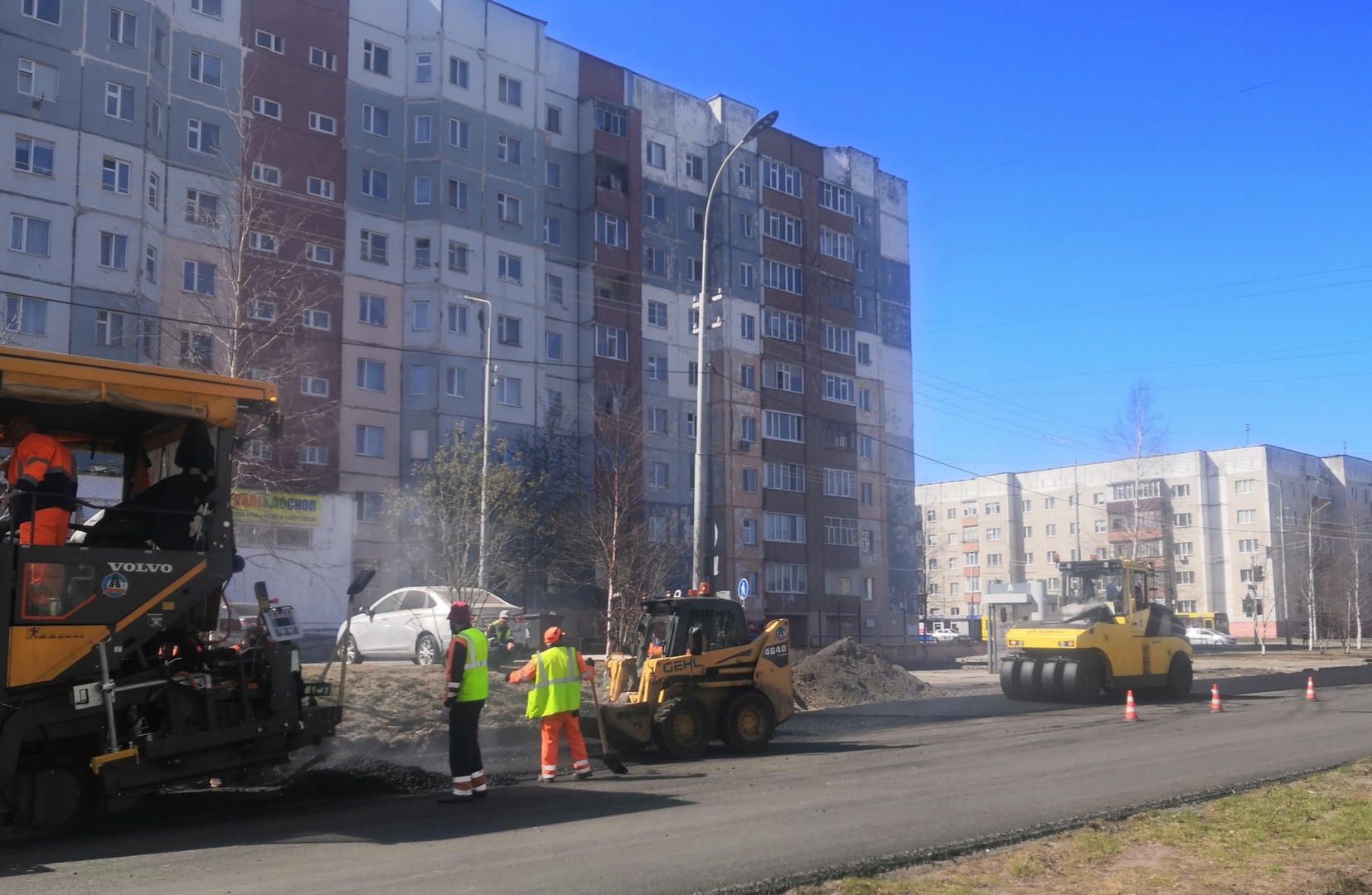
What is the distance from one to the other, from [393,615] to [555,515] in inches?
801

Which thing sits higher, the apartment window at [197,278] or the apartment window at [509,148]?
the apartment window at [509,148]

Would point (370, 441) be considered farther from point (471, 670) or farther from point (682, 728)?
point (471, 670)

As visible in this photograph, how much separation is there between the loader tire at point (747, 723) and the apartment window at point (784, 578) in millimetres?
40290

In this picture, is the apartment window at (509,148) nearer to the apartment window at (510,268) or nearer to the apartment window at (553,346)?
the apartment window at (510,268)

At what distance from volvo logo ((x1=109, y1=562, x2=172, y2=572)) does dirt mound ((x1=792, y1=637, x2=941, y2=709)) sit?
16.0m

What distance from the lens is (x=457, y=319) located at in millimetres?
47469

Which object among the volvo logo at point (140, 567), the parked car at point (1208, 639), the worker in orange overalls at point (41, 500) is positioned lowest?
the parked car at point (1208, 639)

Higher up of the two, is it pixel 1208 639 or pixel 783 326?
pixel 783 326

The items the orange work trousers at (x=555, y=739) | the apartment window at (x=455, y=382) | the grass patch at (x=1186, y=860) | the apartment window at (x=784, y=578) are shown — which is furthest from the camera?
the apartment window at (x=784, y=578)

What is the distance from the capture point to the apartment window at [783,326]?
58750 mm

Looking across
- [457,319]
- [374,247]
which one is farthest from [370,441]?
[374,247]

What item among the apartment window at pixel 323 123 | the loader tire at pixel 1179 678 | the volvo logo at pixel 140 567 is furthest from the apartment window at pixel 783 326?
the volvo logo at pixel 140 567

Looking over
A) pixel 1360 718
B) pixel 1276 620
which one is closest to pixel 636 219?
pixel 1360 718

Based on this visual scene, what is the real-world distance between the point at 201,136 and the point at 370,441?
12.4 metres
